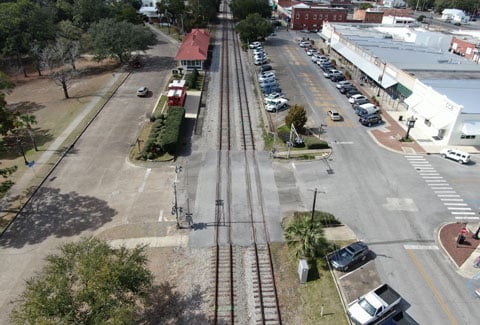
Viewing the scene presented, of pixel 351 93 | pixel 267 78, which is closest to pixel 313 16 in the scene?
pixel 267 78

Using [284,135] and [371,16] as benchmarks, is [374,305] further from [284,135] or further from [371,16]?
[371,16]

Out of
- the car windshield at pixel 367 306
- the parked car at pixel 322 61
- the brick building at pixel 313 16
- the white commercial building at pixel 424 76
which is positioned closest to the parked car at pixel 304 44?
the white commercial building at pixel 424 76

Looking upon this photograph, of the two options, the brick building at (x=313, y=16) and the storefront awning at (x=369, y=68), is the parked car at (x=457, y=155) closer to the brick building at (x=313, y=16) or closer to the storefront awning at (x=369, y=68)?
the storefront awning at (x=369, y=68)

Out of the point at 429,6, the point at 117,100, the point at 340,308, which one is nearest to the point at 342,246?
the point at 340,308

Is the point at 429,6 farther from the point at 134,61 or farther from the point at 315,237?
the point at 315,237

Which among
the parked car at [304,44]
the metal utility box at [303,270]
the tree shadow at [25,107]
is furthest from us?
the parked car at [304,44]

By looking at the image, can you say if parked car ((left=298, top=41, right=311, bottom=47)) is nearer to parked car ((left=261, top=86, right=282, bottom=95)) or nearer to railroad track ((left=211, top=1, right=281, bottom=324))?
parked car ((left=261, top=86, right=282, bottom=95))

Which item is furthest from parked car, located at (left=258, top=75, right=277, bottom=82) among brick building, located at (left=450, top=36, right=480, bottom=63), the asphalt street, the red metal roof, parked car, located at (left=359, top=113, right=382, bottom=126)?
brick building, located at (left=450, top=36, right=480, bottom=63)
